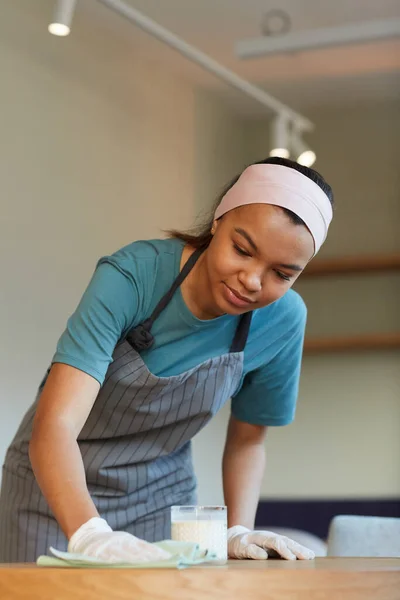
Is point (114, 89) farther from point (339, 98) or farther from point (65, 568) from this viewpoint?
point (65, 568)

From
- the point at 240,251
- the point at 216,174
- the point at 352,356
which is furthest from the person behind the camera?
the point at 216,174

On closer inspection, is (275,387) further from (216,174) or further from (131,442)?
(216,174)

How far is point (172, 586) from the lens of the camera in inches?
38.1

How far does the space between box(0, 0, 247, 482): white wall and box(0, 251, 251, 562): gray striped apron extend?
1209 millimetres

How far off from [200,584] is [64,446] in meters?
0.40

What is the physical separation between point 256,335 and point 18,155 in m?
1.49

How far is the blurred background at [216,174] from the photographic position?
9.80 ft

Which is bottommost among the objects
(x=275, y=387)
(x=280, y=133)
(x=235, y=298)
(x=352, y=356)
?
(x=275, y=387)

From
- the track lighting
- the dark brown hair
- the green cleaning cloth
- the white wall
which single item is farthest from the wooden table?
the white wall

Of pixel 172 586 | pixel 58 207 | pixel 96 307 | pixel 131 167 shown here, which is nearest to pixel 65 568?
pixel 172 586

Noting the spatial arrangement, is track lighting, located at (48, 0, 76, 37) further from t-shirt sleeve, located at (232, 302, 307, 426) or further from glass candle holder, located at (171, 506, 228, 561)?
glass candle holder, located at (171, 506, 228, 561)

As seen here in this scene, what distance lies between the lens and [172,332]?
166cm

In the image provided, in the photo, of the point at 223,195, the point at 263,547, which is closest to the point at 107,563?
the point at 263,547

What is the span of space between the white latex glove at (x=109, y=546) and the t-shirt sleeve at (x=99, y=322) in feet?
0.95
